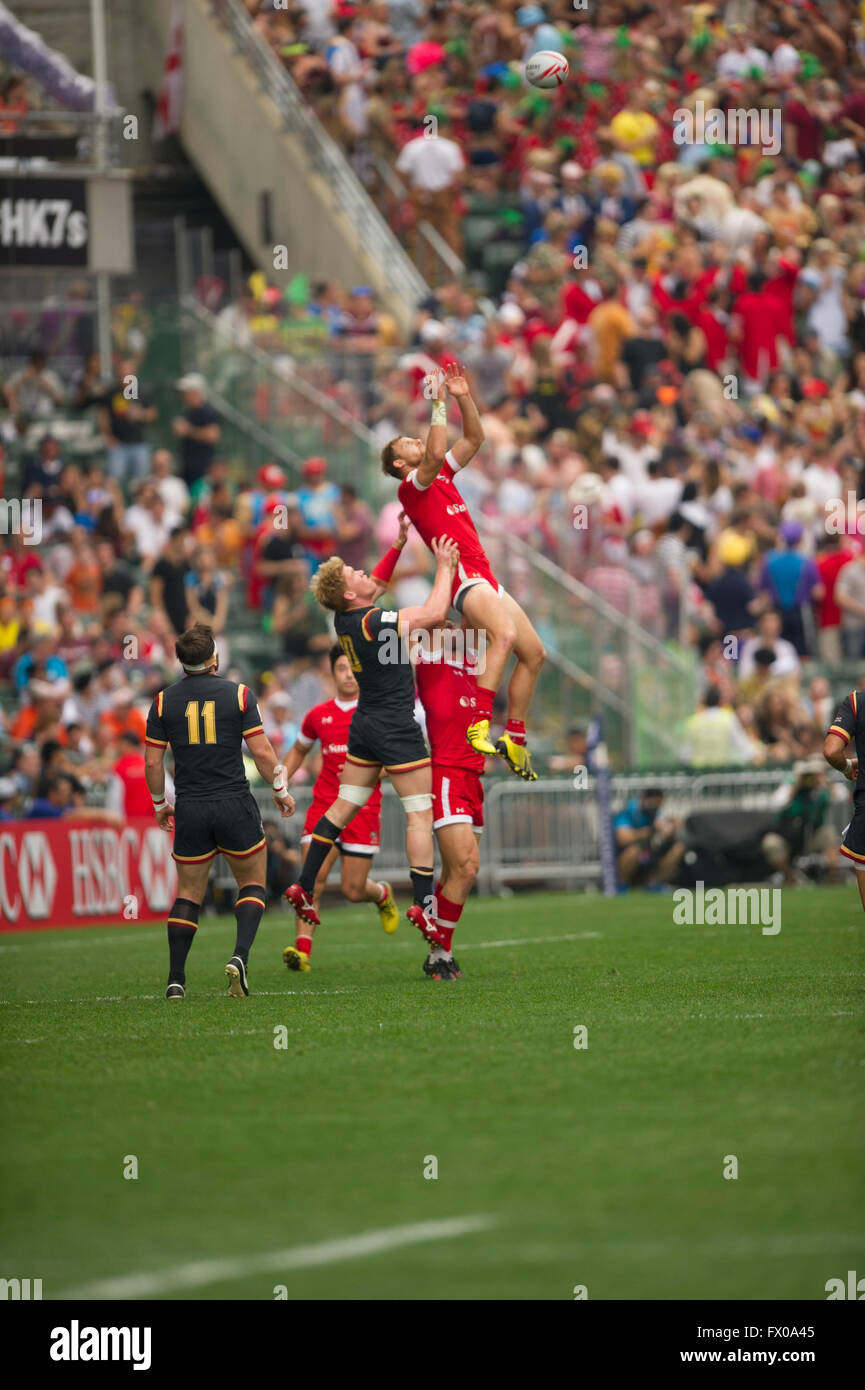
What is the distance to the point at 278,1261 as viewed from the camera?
6.02m

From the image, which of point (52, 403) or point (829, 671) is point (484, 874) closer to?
point (829, 671)

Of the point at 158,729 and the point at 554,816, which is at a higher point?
the point at 554,816

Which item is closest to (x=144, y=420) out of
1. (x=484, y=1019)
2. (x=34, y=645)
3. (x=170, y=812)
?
(x=34, y=645)

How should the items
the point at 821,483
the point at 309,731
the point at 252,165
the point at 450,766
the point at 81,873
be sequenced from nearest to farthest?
the point at 450,766, the point at 309,731, the point at 81,873, the point at 821,483, the point at 252,165

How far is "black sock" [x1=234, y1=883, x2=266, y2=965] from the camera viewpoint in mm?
12055

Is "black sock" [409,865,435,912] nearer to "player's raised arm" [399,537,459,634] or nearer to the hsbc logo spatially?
"player's raised arm" [399,537,459,634]

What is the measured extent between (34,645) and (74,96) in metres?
8.05

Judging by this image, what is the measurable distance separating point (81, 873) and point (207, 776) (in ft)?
29.3

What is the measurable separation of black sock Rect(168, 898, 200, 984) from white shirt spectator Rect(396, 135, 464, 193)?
20459 millimetres

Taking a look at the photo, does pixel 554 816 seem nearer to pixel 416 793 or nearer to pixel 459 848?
pixel 416 793

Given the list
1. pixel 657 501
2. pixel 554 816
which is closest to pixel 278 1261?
pixel 554 816

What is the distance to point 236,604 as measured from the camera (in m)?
25.3

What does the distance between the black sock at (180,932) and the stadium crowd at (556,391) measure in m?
9.14

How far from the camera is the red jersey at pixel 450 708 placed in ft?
41.9
